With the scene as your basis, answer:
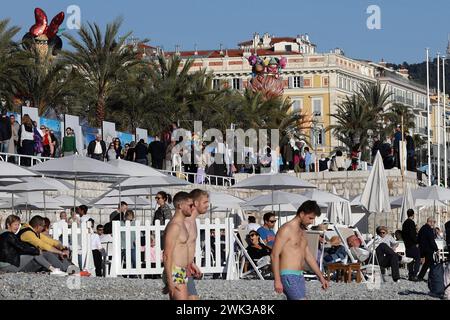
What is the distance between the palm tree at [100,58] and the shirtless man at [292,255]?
39730mm

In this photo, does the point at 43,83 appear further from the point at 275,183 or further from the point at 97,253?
the point at 97,253

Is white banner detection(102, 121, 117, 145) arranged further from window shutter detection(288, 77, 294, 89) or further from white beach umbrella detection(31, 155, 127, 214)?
window shutter detection(288, 77, 294, 89)

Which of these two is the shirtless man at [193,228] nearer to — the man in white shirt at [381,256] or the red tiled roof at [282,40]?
the man in white shirt at [381,256]

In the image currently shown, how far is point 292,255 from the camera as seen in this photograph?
13.3 m

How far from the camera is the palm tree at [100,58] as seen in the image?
5322cm

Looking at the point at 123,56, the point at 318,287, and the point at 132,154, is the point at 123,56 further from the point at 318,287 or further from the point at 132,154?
the point at 318,287

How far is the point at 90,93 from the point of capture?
56.8 meters

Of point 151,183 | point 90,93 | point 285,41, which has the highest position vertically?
point 285,41

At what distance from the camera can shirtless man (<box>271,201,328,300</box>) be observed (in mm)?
13195

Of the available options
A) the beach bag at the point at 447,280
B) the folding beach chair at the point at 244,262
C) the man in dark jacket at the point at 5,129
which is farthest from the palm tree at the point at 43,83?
the beach bag at the point at 447,280

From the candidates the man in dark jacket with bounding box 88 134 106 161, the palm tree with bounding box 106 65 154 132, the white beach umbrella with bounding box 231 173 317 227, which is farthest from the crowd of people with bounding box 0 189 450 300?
the palm tree with bounding box 106 65 154 132

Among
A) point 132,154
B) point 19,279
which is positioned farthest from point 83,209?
point 132,154
